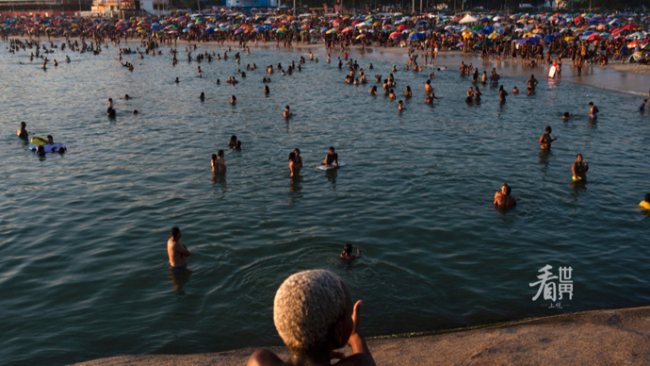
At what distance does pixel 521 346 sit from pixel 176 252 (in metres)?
7.66

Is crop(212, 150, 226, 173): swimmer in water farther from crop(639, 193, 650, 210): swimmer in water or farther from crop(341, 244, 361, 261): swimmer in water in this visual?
crop(639, 193, 650, 210): swimmer in water

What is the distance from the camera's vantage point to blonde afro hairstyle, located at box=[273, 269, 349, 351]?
9.60 ft

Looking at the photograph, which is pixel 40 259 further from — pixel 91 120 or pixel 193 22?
pixel 193 22

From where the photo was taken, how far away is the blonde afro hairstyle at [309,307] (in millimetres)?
2926

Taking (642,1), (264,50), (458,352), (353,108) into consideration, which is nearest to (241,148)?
(353,108)

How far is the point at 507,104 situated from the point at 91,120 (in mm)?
24810

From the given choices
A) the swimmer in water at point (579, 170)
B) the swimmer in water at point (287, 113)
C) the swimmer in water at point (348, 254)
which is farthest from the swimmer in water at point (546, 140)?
the swimmer in water at point (287, 113)

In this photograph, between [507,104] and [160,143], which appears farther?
[507,104]

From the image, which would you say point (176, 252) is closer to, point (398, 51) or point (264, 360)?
point (264, 360)

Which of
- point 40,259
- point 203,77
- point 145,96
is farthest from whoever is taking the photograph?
point 203,77

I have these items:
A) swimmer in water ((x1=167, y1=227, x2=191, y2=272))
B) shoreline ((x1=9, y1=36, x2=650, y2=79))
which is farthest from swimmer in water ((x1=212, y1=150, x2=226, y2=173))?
shoreline ((x1=9, y1=36, x2=650, y2=79))

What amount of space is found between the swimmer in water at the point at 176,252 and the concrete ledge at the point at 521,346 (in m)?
3.51

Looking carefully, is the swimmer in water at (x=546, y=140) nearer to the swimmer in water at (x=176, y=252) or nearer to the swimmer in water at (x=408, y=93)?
the swimmer in water at (x=408, y=93)

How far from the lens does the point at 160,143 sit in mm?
24891
